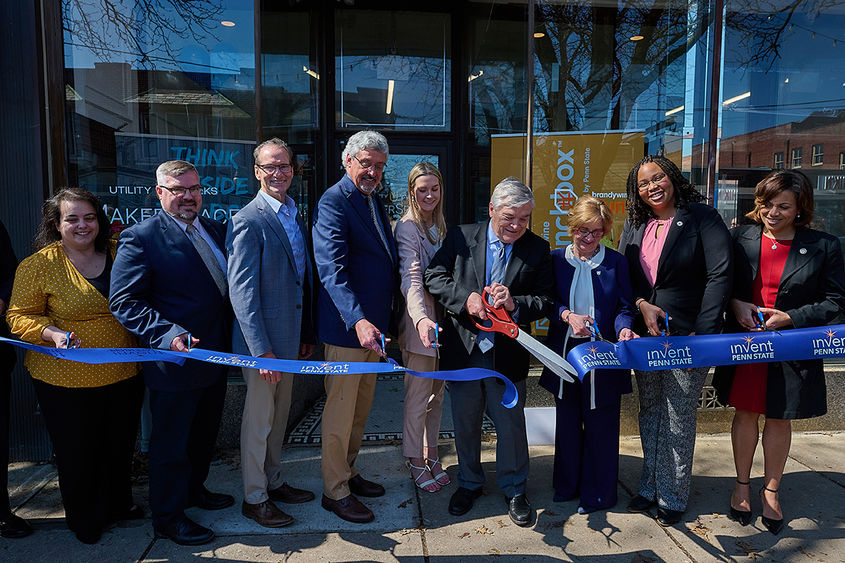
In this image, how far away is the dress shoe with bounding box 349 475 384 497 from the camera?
361 centimetres

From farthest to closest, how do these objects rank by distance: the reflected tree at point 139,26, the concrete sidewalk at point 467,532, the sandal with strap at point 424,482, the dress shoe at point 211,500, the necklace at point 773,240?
1. the reflected tree at point 139,26
2. the sandal with strap at point 424,482
3. the dress shoe at point 211,500
4. the necklace at point 773,240
5. the concrete sidewalk at point 467,532

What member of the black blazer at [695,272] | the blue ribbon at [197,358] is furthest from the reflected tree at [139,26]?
the black blazer at [695,272]

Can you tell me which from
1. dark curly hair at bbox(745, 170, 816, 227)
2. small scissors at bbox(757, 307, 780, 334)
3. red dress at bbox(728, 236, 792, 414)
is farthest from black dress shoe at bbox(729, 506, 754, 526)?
dark curly hair at bbox(745, 170, 816, 227)

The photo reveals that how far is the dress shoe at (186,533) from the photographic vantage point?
9.93 ft

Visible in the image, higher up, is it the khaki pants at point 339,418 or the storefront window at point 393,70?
the storefront window at point 393,70

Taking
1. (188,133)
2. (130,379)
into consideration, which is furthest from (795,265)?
(188,133)

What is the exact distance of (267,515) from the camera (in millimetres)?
3219

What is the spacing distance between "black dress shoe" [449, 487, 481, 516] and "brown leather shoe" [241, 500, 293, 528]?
0.95m

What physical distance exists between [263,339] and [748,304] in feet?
8.83

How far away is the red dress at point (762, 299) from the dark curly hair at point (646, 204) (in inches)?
18.6

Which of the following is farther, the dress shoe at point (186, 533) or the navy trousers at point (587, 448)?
the navy trousers at point (587, 448)

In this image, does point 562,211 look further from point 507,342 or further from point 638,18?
point 507,342

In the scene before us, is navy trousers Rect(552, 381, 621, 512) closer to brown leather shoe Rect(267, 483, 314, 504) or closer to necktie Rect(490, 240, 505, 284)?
necktie Rect(490, 240, 505, 284)

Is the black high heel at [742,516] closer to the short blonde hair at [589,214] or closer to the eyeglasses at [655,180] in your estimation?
the short blonde hair at [589,214]
